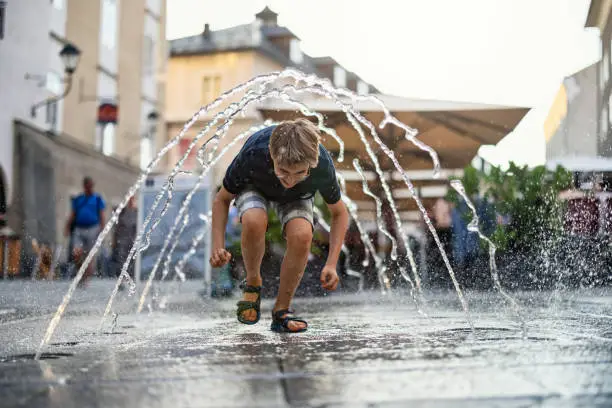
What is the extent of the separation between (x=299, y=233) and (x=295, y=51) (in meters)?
42.7

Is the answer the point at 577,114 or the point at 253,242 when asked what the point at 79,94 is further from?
the point at 253,242

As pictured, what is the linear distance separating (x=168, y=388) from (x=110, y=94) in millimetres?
22626

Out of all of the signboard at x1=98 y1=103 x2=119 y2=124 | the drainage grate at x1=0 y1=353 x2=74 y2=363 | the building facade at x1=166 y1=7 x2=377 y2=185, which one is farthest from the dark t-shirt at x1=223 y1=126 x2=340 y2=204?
the building facade at x1=166 y1=7 x2=377 y2=185

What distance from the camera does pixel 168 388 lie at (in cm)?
199

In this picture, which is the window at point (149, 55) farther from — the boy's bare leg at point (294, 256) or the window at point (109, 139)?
the boy's bare leg at point (294, 256)

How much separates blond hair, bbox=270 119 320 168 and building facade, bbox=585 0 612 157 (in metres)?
20.9

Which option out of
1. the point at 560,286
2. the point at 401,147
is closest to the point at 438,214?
the point at 401,147

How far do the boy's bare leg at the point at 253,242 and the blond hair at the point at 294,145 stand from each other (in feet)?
1.25

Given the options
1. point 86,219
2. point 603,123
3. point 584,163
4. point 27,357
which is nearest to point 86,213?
point 86,219

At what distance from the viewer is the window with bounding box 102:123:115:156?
23812mm

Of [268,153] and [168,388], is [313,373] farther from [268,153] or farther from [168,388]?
[268,153]

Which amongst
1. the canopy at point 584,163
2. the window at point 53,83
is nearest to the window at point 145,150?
the window at point 53,83

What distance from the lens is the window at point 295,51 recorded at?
148 feet

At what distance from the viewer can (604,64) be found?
2606cm
